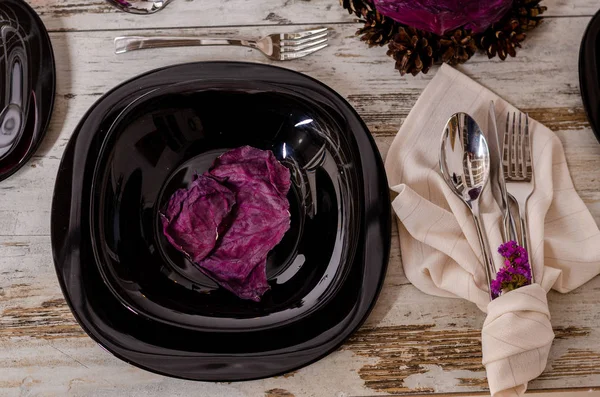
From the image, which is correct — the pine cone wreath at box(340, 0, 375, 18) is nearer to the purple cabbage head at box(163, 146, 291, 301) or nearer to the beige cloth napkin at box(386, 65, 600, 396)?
the beige cloth napkin at box(386, 65, 600, 396)

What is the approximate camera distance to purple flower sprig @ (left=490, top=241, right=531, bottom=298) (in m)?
0.64

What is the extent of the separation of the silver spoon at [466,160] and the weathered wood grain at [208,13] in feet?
0.78

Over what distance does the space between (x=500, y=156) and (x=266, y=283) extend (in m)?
0.35

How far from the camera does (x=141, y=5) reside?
802mm

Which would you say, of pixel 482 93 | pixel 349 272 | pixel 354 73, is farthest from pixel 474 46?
pixel 349 272

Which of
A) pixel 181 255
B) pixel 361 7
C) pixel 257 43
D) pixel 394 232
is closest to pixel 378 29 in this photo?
pixel 361 7

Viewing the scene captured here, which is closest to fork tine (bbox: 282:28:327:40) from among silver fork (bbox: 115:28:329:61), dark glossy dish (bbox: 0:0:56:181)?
silver fork (bbox: 115:28:329:61)

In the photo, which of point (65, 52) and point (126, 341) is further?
point (65, 52)

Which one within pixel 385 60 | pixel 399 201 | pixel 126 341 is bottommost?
pixel 126 341

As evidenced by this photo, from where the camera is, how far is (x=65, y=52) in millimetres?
789

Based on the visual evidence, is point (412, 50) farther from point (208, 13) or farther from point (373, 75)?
point (208, 13)

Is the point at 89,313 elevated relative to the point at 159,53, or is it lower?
lower

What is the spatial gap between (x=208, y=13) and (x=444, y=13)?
0.35m

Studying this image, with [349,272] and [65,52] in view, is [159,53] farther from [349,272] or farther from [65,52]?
[349,272]
